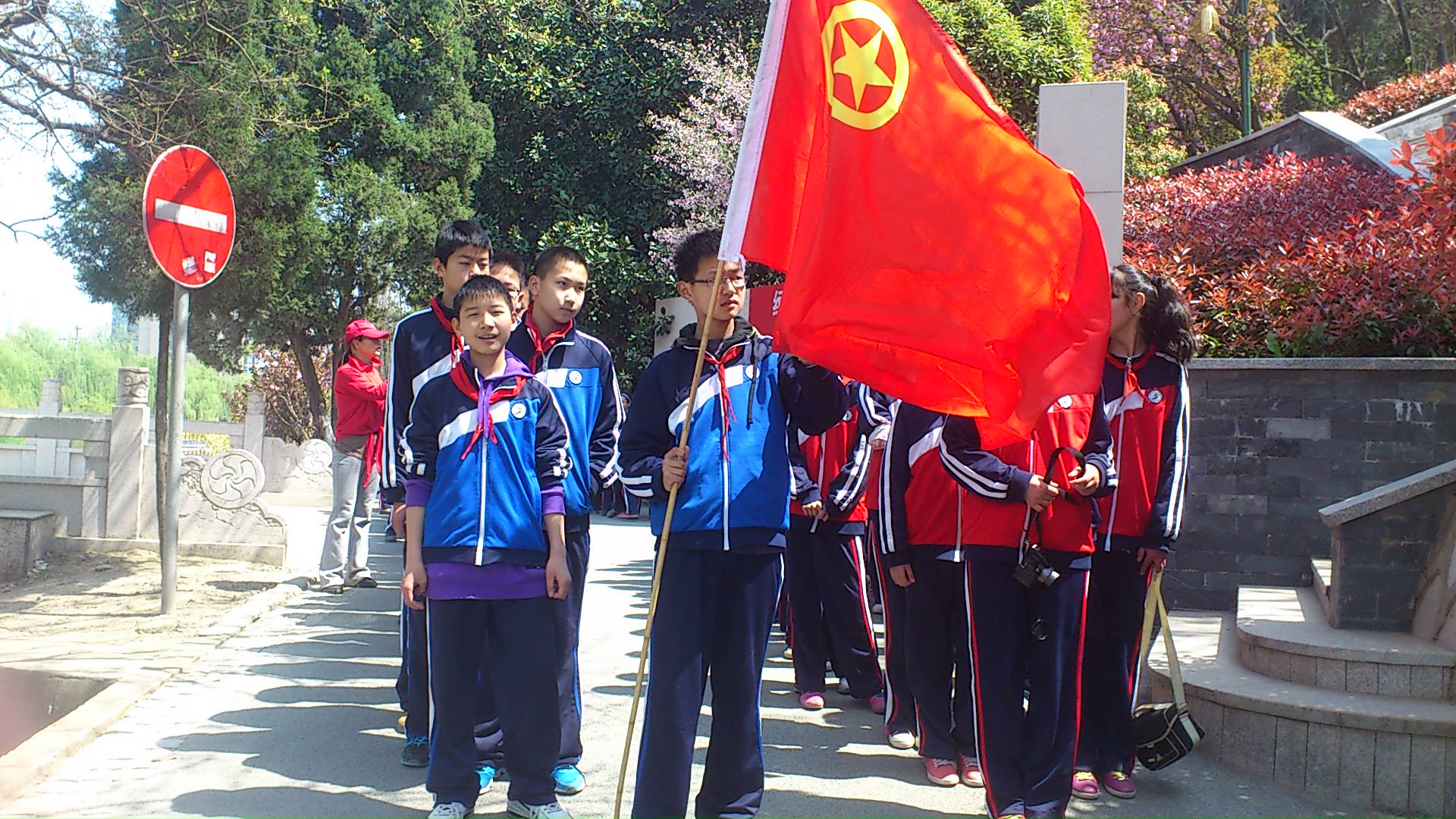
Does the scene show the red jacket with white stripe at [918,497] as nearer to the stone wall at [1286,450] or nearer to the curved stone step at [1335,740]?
the curved stone step at [1335,740]

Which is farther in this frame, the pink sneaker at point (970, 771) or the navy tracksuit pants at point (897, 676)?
the navy tracksuit pants at point (897, 676)

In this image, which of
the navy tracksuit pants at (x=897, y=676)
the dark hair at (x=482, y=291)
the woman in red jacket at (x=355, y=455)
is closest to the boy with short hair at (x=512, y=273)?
the dark hair at (x=482, y=291)

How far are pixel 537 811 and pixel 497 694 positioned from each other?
412 millimetres

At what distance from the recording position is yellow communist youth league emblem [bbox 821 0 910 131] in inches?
154

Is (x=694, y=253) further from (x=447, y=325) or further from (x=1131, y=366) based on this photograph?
(x=1131, y=366)

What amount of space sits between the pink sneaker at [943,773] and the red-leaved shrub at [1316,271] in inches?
119

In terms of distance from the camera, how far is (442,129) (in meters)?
17.5

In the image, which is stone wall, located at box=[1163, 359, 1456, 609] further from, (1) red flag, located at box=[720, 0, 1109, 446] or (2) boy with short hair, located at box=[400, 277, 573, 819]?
(2) boy with short hair, located at box=[400, 277, 573, 819]

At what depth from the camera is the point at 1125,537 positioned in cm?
491

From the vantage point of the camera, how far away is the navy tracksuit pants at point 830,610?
6328 millimetres

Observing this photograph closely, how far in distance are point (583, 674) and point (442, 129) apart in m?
12.0

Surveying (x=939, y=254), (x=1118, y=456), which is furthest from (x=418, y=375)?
(x=1118, y=456)

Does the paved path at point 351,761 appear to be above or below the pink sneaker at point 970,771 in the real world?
below

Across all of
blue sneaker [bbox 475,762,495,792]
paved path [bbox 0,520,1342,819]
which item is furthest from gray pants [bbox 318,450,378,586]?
blue sneaker [bbox 475,762,495,792]
